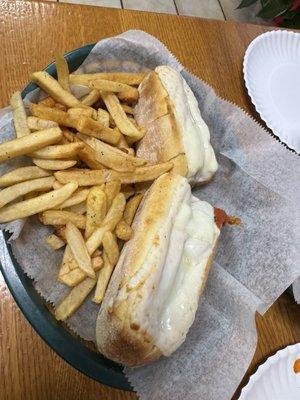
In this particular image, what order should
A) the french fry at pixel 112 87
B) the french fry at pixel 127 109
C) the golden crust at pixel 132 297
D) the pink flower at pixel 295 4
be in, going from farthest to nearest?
1. the pink flower at pixel 295 4
2. the french fry at pixel 127 109
3. the french fry at pixel 112 87
4. the golden crust at pixel 132 297

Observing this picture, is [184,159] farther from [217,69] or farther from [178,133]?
[217,69]

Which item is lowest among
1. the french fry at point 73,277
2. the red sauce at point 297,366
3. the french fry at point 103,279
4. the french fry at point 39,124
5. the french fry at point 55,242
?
the red sauce at point 297,366

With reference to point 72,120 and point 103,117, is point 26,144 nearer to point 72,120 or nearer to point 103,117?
point 72,120

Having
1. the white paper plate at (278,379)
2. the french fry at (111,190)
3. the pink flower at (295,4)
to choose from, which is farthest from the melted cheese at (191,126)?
the pink flower at (295,4)

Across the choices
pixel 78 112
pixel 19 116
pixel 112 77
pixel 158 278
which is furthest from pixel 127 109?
pixel 158 278

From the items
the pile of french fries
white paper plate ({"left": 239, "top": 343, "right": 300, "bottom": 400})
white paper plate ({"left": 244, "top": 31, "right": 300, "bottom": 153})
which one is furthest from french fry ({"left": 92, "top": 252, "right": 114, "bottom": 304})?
white paper plate ({"left": 244, "top": 31, "right": 300, "bottom": 153})

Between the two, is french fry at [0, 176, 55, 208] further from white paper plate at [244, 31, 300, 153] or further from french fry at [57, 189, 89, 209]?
white paper plate at [244, 31, 300, 153]

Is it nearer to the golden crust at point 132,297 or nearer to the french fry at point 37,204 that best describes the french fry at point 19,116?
the french fry at point 37,204

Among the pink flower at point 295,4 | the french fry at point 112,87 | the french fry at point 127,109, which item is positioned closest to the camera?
the french fry at point 112,87
